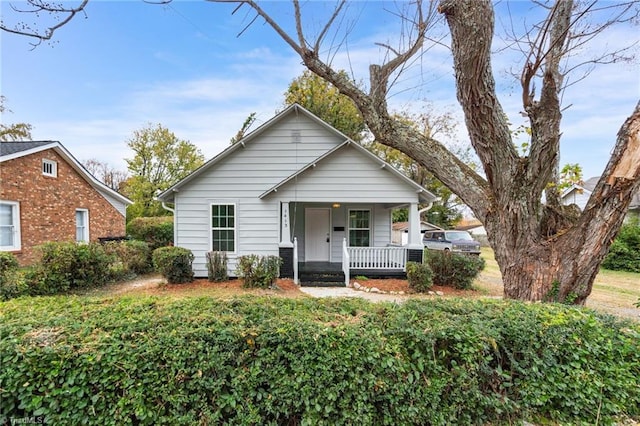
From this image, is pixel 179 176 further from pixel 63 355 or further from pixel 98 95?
pixel 63 355

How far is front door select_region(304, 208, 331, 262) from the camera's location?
11.0 m

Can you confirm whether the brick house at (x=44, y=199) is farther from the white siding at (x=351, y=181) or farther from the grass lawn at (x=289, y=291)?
the white siding at (x=351, y=181)

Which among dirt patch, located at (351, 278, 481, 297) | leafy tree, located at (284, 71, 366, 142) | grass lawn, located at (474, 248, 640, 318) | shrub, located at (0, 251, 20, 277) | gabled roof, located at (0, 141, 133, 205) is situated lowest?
grass lawn, located at (474, 248, 640, 318)

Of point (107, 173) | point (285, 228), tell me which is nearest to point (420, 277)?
point (285, 228)

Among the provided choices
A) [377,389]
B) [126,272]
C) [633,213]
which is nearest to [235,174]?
[126,272]

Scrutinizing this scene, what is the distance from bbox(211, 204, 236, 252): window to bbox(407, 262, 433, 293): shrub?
231 inches

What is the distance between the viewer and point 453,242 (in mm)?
17500

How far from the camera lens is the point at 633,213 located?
17891 millimetres

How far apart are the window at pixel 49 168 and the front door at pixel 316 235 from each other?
1152 centimetres

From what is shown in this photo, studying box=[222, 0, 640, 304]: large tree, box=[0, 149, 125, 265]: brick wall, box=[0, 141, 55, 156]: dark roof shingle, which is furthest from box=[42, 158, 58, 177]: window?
box=[222, 0, 640, 304]: large tree

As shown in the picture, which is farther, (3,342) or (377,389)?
(377,389)

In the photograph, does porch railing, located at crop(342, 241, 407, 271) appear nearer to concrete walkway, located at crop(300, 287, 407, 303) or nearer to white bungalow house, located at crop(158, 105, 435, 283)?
white bungalow house, located at crop(158, 105, 435, 283)

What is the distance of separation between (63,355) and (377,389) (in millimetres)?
2380

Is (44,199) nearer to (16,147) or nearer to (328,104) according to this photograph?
(16,147)
